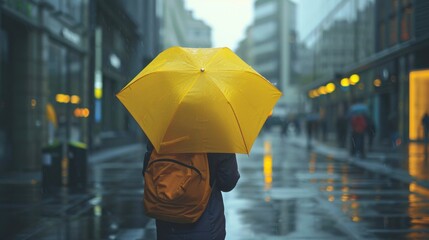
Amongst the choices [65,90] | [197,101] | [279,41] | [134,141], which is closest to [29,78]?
[65,90]

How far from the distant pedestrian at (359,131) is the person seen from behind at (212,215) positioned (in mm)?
A: 19993

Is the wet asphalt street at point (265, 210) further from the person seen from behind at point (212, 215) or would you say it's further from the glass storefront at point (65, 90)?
the glass storefront at point (65, 90)

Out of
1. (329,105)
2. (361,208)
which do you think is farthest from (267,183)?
(329,105)

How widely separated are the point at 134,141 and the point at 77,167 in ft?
93.8

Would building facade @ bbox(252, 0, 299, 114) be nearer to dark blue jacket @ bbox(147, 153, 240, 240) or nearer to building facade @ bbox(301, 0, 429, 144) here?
building facade @ bbox(301, 0, 429, 144)

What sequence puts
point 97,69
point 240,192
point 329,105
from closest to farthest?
point 240,192 < point 97,69 < point 329,105

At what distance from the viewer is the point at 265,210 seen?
34.5 ft

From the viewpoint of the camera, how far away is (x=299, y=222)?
933 cm

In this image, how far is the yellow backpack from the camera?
358 centimetres

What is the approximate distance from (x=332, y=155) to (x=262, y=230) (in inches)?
730

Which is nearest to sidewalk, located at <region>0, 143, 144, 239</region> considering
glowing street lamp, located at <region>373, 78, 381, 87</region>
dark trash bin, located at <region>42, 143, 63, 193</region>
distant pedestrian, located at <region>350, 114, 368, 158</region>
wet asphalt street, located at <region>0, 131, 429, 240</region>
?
wet asphalt street, located at <region>0, 131, 429, 240</region>

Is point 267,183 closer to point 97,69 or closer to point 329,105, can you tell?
point 97,69

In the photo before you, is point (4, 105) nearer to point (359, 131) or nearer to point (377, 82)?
point (359, 131)

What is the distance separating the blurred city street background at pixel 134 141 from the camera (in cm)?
951
